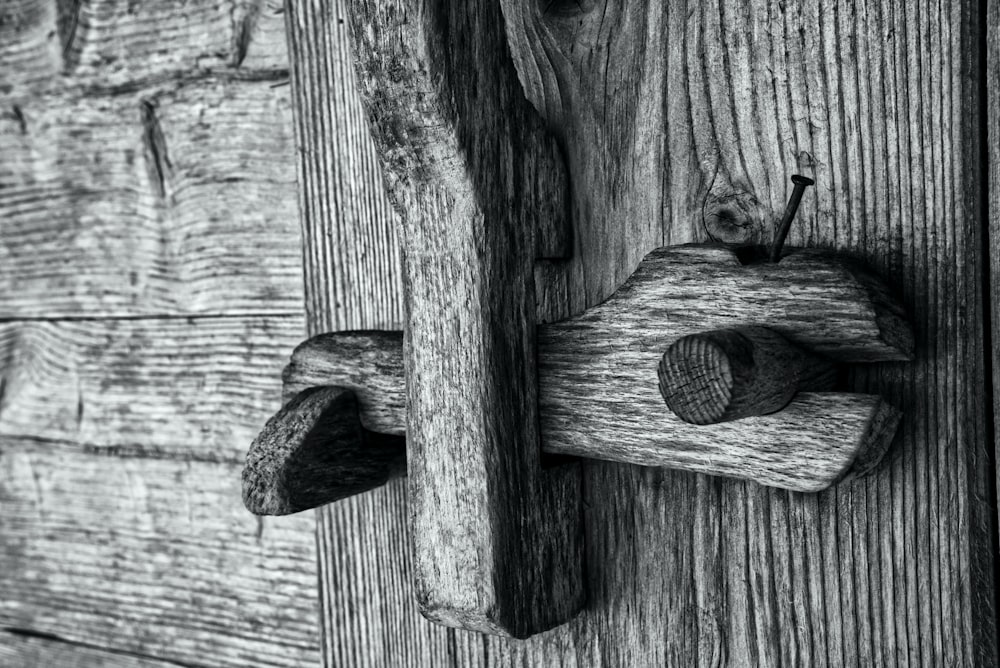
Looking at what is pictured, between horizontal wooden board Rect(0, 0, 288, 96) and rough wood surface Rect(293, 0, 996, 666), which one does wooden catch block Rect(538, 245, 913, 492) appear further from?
horizontal wooden board Rect(0, 0, 288, 96)

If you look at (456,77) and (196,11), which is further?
(196,11)

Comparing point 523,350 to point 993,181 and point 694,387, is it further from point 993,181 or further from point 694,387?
point 993,181

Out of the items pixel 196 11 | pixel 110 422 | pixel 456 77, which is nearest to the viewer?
pixel 456 77

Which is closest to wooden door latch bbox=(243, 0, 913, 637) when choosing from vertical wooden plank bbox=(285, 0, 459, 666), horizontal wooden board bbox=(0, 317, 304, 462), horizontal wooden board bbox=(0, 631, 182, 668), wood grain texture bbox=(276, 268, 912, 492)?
wood grain texture bbox=(276, 268, 912, 492)

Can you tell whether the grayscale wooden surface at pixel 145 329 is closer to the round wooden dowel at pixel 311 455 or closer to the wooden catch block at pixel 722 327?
the round wooden dowel at pixel 311 455

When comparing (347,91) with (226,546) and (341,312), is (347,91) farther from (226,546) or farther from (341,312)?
(226,546)

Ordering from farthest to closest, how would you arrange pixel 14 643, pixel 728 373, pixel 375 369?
pixel 14 643, pixel 375 369, pixel 728 373

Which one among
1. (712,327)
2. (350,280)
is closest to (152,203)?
(350,280)

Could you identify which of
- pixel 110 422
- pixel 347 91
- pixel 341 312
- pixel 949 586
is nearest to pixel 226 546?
pixel 110 422

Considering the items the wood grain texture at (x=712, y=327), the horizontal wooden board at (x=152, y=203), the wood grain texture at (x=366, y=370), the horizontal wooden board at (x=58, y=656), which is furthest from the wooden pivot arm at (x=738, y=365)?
the horizontal wooden board at (x=58, y=656)
